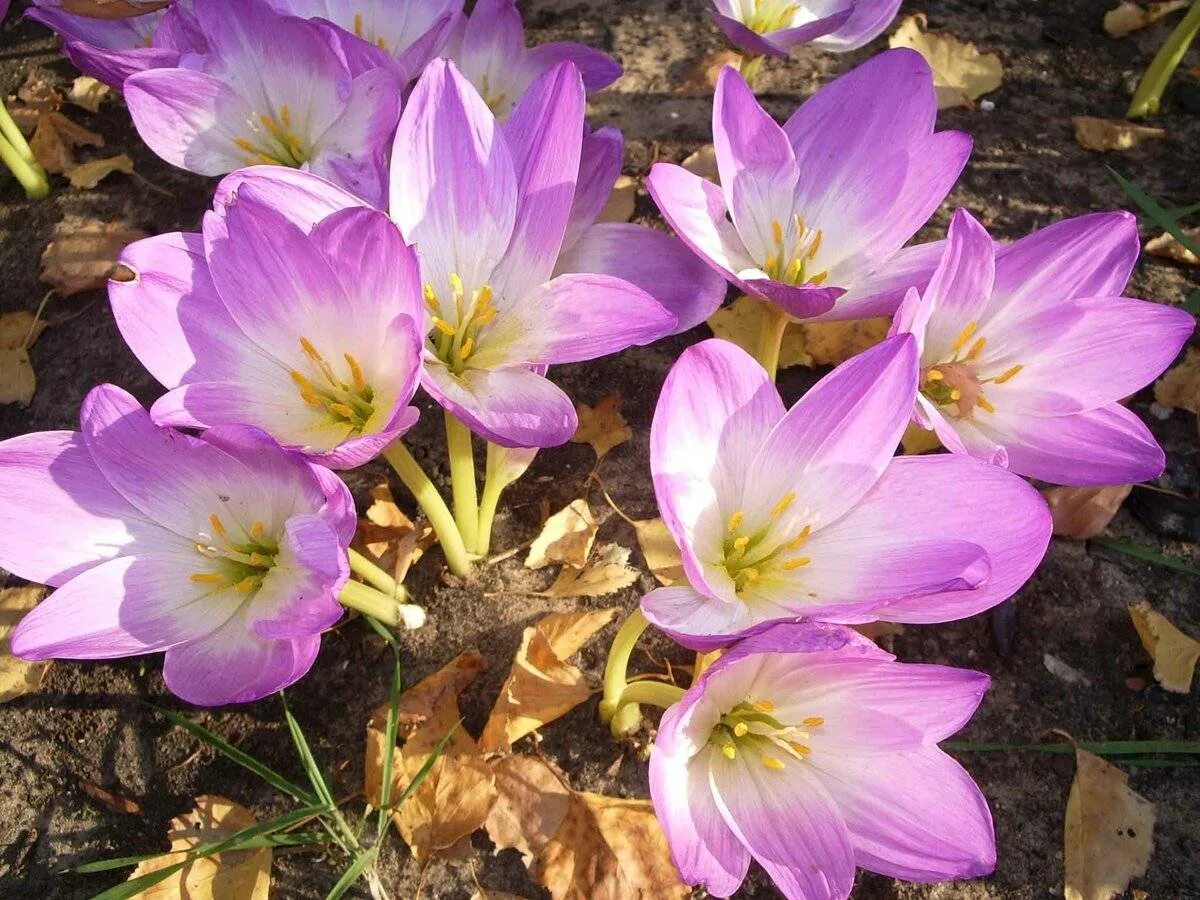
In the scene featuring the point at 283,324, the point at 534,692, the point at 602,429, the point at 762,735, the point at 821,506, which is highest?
the point at 283,324

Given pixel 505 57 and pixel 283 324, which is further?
pixel 505 57

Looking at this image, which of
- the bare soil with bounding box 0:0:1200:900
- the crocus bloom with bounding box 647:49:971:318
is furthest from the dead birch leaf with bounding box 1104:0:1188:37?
the crocus bloom with bounding box 647:49:971:318

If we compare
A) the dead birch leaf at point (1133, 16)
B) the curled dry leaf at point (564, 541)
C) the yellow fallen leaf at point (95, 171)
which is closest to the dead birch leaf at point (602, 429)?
the curled dry leaf at point (564, 541)

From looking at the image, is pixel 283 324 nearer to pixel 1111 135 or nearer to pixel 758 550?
pixel 758 550

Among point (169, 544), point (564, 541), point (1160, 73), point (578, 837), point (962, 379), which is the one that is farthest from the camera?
point (1160, 73)

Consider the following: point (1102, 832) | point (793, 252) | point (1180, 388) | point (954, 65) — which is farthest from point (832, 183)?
point (954, 65)

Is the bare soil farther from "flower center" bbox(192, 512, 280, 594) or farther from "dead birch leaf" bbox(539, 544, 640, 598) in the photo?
"flower center" bbox(192, 512, 280, 594)

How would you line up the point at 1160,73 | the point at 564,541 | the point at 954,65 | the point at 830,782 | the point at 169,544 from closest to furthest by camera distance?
the point at 830,782
the point at 169,544
the point at 564,541
the point at 1160,73
the point at 954,65
